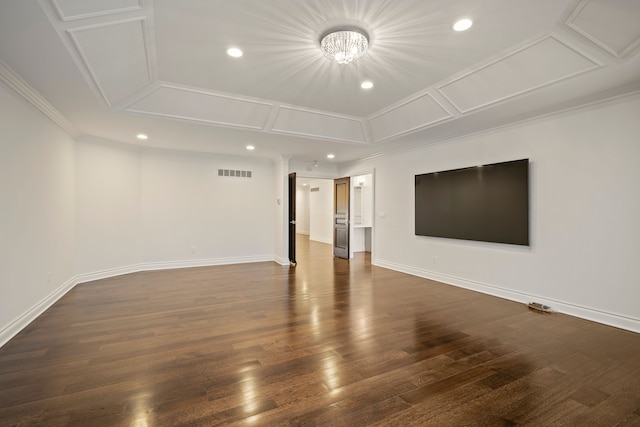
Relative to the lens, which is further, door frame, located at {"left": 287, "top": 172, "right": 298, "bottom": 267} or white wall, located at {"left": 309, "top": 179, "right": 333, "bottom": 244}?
white wall, located at {"left": 309, "top": 179, "right": 333, "bottom": 244}

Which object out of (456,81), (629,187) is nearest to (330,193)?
(456,81)

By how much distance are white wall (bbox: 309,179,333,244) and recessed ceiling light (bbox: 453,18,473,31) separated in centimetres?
829

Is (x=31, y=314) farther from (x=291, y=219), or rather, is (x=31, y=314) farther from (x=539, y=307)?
(x=539, y=307)

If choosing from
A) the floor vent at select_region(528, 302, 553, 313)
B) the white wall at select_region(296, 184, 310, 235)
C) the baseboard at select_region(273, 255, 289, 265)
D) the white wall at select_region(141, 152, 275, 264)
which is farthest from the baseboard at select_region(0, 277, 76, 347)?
the white wall at select_region(296, 184, 310, 235)

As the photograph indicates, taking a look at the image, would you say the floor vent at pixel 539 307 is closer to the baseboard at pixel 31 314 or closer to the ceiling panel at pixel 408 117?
the ceiling panel at pixel 408 117

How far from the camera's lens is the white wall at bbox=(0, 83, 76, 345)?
2.96 meters

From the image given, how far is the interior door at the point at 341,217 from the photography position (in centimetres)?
792

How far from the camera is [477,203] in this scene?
15.5ft

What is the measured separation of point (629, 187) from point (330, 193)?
8.33 metres

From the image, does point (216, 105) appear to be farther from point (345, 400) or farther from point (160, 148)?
point (345, 400)

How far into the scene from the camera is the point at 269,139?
5.35 m

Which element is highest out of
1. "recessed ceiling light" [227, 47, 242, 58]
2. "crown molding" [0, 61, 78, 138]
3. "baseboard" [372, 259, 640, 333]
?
"recessed ceiling light" [227, 47, 242, 58]

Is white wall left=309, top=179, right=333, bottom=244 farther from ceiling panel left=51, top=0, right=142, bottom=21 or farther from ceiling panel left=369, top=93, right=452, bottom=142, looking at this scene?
ceiling panel left=51, top=0, right=142, bottom=21

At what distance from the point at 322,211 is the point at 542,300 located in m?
8.14
